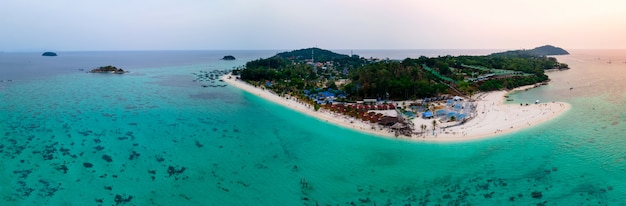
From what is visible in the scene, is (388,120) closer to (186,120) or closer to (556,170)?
(556,170)

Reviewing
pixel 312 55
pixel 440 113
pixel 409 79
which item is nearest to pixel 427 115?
pixel 440 113

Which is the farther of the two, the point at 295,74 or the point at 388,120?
the point at 295,74

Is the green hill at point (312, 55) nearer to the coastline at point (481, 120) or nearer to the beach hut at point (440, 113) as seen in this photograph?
the coastline at point (481, 120)

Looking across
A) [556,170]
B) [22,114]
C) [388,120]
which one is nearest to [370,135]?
[388,120]

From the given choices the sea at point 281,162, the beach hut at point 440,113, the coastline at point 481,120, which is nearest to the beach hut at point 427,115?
the coastline at point 481,120

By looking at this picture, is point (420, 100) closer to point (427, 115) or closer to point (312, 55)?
point (427, 115)

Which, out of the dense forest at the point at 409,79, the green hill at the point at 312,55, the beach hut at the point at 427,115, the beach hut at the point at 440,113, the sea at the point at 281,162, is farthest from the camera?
the green hill at the point at 312,55
